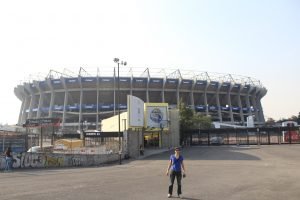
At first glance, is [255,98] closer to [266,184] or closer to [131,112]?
[131,112]

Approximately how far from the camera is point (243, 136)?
67625mm

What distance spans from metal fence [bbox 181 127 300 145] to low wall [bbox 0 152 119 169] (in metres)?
37.4

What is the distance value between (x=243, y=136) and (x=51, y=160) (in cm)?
4228

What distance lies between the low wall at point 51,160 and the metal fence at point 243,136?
123 ft

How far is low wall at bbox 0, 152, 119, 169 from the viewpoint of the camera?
30.4 meters

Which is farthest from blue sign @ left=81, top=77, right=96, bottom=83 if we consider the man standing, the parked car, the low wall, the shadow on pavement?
the man standing

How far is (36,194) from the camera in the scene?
14.4 metres

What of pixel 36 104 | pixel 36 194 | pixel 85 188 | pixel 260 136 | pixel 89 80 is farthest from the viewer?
pixel 36 104

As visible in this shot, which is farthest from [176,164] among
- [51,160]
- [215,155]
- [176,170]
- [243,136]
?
[243,136]

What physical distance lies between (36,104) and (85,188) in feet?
378

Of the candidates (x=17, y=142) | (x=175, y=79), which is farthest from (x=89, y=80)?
(x=17, y=142)

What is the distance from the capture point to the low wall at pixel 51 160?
99.7 feet

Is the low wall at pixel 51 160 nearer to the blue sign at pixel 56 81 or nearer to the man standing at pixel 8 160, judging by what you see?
the man standing at pixel 8 160

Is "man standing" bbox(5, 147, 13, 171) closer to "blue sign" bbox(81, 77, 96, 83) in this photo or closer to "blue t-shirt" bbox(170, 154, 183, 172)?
"blue t-shirt" bbox(170, 154, 183, 172)
